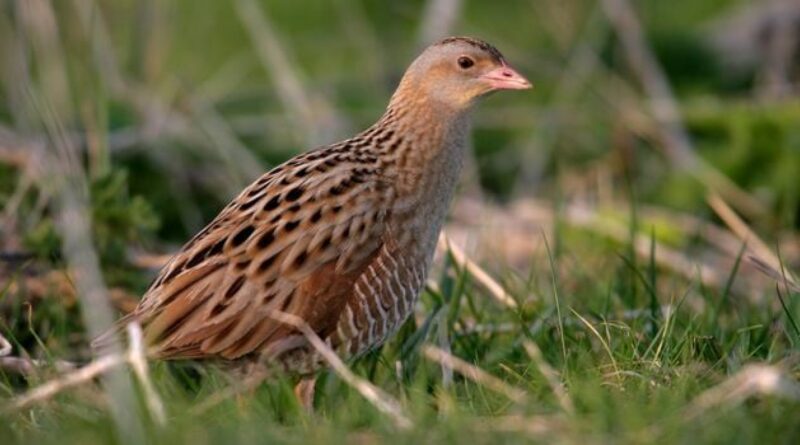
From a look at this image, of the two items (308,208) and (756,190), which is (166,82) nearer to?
(756,190)

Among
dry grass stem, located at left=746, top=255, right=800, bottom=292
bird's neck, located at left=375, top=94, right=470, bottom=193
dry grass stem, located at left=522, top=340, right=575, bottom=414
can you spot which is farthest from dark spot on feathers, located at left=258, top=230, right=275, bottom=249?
dry grass stem, located at left=746, top=255, right=800, bottom=292

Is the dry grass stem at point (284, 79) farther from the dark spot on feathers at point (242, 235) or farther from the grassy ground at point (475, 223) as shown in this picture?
the dark spot on feathers at point (242, 235)

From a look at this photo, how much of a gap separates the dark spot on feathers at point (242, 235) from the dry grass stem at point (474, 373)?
26.5 inches

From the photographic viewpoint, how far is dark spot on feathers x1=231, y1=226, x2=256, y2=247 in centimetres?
518

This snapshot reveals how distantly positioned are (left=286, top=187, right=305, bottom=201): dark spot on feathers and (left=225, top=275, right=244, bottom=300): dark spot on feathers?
344 millimetres

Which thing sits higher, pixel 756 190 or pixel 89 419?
pixel 89 419

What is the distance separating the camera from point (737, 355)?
4852 mm

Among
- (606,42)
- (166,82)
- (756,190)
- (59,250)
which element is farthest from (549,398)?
(606,42)

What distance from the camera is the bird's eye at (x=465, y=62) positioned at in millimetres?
5852

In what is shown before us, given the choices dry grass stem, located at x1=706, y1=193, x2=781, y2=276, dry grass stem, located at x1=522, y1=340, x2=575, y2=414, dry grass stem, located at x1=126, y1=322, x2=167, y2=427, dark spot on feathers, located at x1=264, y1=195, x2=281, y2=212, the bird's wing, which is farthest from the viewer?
dry grass stem, located at x1=706, y1=193, x2=781, y2=276

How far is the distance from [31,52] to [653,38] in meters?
5.31

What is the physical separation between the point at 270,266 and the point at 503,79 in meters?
1.22

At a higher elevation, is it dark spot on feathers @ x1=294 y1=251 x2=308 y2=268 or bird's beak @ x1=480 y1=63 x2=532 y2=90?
bird's beak @ x1=480 y1=63 x2=532 y2=90

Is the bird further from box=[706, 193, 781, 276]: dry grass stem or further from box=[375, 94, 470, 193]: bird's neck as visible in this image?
box=[706, 193, 781, 276]: dry grass stem
